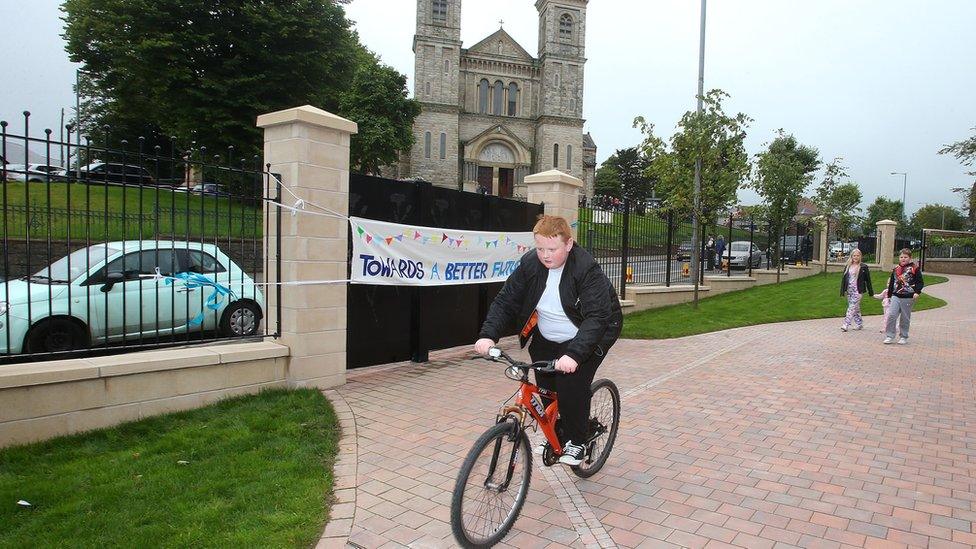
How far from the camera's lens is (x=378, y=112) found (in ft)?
164

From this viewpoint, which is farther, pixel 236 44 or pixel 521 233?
pixel 236 44

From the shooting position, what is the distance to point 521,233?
9.80 metres

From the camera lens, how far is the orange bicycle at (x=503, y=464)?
324 cm

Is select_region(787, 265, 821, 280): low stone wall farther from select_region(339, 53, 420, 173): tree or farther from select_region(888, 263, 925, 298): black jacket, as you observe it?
→ select_region(339, 53, 420, 173): tree

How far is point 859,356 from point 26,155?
35.6ft

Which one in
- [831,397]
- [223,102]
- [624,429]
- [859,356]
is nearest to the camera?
[624,429]

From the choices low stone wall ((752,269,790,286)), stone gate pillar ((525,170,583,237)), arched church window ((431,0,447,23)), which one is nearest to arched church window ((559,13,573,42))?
arched church window ((431,0,447,23))

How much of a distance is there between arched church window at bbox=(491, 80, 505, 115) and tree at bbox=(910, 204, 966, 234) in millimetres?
50887

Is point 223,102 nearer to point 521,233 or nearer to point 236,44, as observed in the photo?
point 236,44

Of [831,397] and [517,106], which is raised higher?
[517,106]

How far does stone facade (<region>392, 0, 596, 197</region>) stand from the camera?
62.5 metres

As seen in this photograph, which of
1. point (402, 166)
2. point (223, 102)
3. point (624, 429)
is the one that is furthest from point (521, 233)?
point (402, 166)

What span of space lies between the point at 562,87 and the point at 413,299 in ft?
205

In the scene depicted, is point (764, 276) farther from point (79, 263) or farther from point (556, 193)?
point (79, 263)
